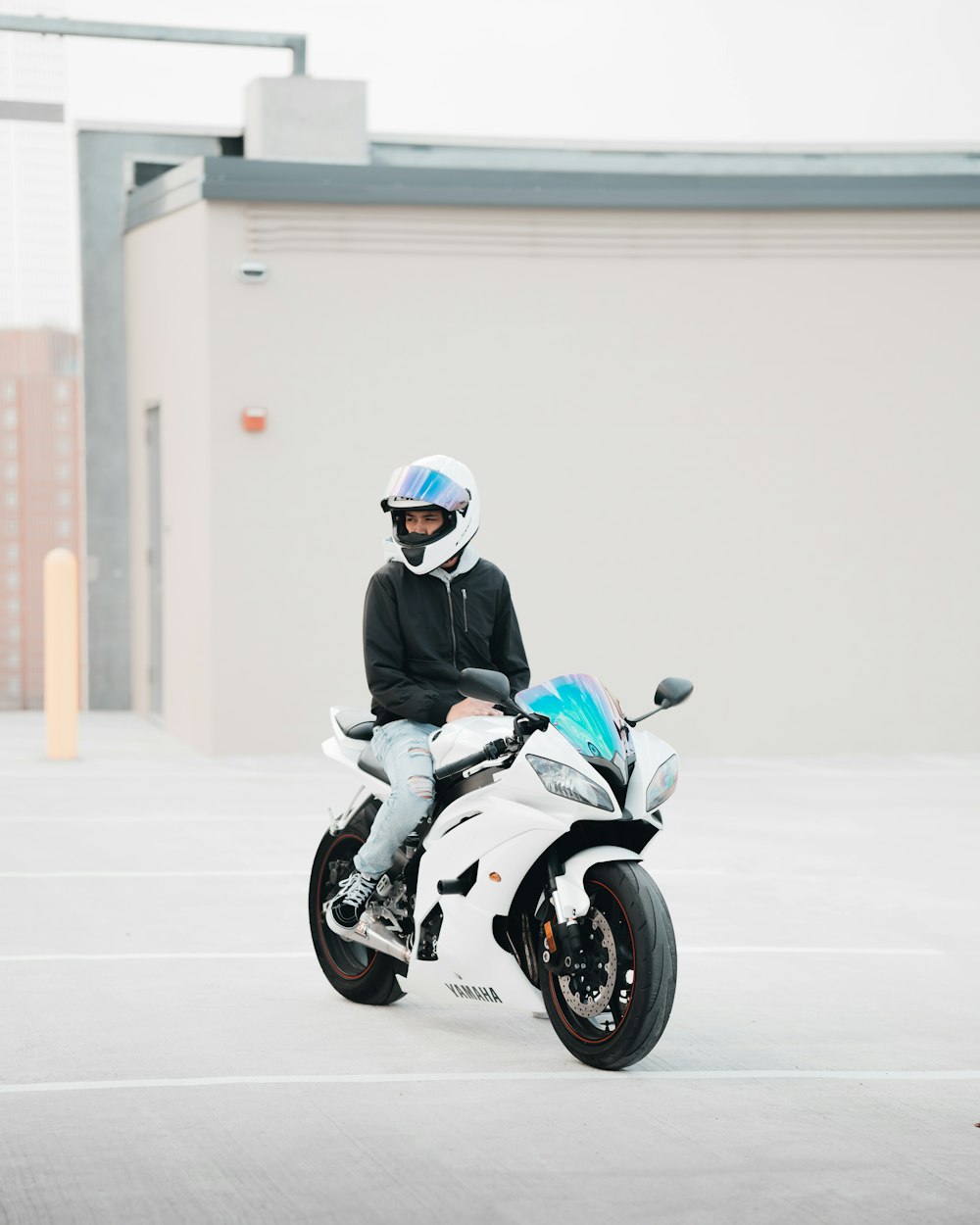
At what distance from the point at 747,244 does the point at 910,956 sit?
876cm

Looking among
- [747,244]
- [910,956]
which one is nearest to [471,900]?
[910,956]

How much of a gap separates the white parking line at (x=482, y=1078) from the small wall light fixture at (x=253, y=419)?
9.57m

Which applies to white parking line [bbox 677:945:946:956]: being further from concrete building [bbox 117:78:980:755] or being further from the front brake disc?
concrete building [bbox 117:78:980:755]

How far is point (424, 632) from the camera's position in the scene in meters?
6.65

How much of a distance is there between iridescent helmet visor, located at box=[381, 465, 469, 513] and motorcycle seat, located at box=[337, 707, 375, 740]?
822mm

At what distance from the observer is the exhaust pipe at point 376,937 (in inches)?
256

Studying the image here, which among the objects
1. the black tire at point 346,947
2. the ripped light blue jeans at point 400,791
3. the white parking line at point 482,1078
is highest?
the ripped light blue jeans at point 400,791

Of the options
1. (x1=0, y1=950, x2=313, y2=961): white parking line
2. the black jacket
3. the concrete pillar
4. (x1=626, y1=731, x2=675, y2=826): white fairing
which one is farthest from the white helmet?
the concrete pillar

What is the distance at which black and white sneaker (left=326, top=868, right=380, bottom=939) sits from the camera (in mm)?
6617

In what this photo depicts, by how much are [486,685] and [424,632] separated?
86cm

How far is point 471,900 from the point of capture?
20.1 ft

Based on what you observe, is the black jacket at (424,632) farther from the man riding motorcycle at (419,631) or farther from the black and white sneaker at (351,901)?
the black and white sneaker at (351,901)

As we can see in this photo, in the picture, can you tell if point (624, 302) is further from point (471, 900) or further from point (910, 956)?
point (471, 900)

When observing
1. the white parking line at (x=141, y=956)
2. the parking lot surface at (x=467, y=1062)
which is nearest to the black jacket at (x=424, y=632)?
the parking lot surface at (x=467, y=1062)
